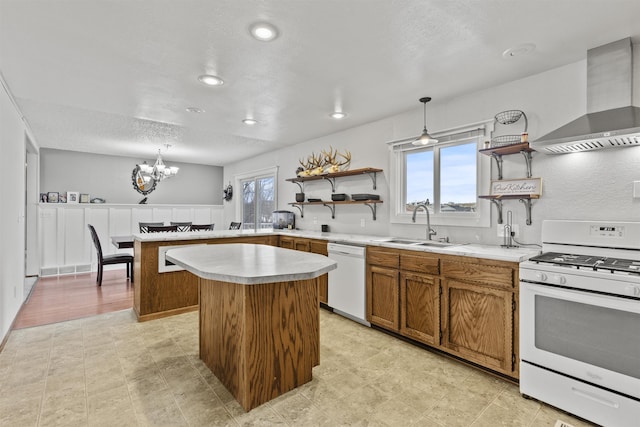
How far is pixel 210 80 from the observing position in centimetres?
Result: 285

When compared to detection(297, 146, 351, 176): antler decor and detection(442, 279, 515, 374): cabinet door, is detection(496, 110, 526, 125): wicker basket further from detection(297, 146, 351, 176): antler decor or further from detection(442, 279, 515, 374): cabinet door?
detection(297, 146, 351, 176): antler decor

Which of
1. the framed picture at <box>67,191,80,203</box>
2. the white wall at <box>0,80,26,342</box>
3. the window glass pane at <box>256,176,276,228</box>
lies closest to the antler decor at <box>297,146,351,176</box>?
the window glass pane at <box>256,176,276,228</box>

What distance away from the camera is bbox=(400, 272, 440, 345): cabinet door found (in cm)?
265

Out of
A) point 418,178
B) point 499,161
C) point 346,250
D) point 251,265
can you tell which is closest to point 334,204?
point 346,250

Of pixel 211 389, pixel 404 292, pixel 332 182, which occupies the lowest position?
pixel 211 389

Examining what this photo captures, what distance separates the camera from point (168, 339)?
296 centimetres

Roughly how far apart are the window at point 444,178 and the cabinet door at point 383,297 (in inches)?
33.1

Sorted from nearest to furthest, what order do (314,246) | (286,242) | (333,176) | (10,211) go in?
(10,211) → (314,246) → (286,242) → (333,176)

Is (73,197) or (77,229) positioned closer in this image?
(77,229)

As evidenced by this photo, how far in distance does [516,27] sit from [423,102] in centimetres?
132

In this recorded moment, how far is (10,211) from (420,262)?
13.1ft

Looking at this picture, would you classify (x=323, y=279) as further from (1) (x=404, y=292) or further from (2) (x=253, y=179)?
(2) (x=253, y=179)

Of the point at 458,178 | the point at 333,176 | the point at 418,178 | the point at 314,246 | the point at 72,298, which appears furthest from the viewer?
the point at 333,176

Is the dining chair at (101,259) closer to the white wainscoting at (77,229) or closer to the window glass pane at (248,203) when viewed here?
the white wainscoting at (77,229)
